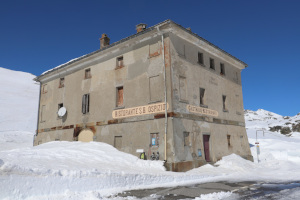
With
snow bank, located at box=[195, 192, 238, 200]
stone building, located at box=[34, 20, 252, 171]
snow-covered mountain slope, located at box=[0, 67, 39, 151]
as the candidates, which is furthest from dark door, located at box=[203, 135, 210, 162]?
snow-covered mountain slope, located at box=[0, 67, 39, 151]

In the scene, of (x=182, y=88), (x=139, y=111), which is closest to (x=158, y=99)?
(x=139, y=111)

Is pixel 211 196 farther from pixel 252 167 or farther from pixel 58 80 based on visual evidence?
pixel 58 80

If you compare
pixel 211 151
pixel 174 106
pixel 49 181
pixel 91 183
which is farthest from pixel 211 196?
pixel 211 151

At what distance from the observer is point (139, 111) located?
48.7ft

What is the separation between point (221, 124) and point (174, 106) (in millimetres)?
5745

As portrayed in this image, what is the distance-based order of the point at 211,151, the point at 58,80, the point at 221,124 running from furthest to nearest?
the point at 58,80, the point at 221,124, the point at 211,151

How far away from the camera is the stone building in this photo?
13.9 m

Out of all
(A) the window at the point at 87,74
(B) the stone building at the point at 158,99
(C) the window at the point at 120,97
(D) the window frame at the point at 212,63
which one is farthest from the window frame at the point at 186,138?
(A) the window at the point at 87,74

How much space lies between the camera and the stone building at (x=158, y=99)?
13883 mm

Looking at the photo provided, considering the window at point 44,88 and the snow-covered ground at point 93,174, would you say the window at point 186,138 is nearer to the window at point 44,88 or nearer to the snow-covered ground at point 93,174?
the snow-covered ground at point 93,174

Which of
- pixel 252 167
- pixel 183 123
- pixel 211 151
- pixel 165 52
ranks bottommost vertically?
pixel 252 167

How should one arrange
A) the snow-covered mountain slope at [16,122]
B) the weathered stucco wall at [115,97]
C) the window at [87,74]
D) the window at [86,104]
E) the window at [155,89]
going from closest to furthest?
the window at [155,89]
the weathered stucco wall at [115,97]
the window at [86,104]
the window at [87,74]
the snow-covered mountain slope at [16,122]

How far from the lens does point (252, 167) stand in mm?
16312

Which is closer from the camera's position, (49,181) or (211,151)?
(49,181)
